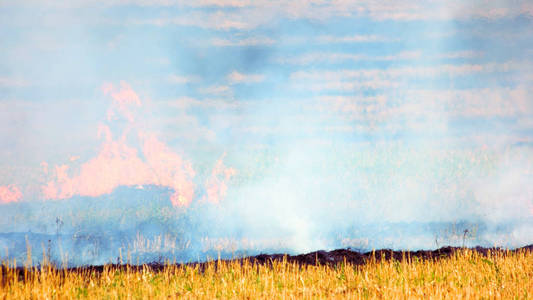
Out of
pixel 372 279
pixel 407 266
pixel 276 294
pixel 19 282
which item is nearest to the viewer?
pixel 276 294

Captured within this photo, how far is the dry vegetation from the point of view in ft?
46.6

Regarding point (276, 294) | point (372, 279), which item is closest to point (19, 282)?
point (276, 294)

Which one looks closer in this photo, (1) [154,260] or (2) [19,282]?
(2) [19,282]

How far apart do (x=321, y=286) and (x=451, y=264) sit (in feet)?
20.7

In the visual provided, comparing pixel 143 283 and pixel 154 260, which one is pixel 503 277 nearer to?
pixel 143 283

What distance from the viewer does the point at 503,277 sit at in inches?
Result: 666

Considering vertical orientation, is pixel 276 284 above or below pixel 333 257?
below

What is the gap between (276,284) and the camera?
15.8m

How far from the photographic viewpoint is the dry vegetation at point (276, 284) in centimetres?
1421

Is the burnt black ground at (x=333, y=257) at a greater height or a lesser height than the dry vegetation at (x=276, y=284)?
greater

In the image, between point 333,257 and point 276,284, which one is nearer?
point 276,284

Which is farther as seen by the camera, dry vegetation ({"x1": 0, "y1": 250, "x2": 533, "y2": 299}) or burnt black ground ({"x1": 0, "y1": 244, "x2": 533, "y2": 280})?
burnt black ground ({"x1": 0, "y1": 244, "x2": 533, "y2": 280})

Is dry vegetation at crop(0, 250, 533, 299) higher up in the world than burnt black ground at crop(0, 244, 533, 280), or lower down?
lower down

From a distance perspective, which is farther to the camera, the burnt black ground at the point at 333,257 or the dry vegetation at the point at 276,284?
the burnt black ground at the point at 333,257
